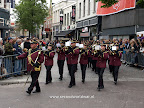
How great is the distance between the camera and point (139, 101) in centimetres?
670

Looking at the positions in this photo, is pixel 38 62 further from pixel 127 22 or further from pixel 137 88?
pixel 127 22

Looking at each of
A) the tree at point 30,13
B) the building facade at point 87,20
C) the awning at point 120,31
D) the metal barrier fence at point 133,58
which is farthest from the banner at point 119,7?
the tree at point 30,13

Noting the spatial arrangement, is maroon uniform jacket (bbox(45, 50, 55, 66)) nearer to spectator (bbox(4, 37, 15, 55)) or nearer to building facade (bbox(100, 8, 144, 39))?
spectator (bbox(4, 37, 15, 55))

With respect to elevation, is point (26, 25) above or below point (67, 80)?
above

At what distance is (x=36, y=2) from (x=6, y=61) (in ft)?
96.3

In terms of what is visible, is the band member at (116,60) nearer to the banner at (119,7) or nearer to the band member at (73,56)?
the band member at (73,56)

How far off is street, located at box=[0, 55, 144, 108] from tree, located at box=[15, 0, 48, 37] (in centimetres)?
2773

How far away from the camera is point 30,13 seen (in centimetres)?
3634

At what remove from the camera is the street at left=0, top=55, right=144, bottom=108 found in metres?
6.32

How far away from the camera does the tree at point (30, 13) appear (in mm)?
35812

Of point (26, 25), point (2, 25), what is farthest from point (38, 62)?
point (26, 25)

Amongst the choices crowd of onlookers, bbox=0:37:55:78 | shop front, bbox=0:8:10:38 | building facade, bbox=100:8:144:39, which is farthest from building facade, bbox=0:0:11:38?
crowd of onlookers, bbox=0:37:55:78

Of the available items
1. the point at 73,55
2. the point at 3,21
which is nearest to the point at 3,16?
the point at 3,21

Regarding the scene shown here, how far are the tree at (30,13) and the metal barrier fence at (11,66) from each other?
26.0 metres
